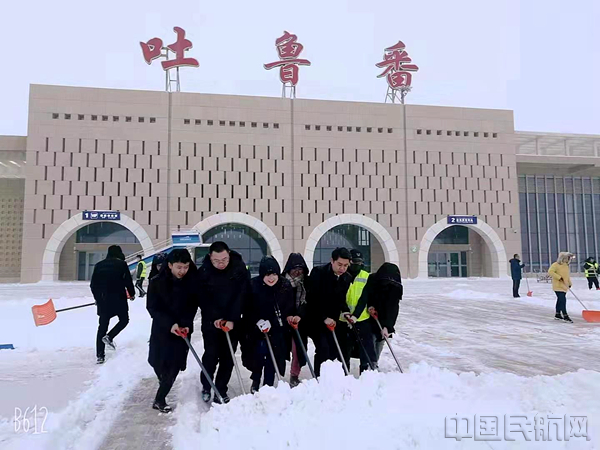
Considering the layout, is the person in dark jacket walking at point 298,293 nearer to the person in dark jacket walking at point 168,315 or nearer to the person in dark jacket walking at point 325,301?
the person in dark jacket walking at point 325,301

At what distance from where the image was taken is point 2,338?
24.2 ft

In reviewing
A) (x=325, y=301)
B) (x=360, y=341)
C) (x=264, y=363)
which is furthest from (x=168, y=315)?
(x=360, y=341)

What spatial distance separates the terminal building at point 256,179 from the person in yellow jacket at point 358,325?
76.1ft

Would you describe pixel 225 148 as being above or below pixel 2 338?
above

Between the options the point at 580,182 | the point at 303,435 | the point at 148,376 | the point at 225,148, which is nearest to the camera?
the point at 303,435

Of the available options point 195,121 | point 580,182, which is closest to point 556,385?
point 195,121

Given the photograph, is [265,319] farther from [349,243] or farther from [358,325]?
[349,243]

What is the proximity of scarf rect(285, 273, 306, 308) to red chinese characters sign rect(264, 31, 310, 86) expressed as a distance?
27144 millimetres

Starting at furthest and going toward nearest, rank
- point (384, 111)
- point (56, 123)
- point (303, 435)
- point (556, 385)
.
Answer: point (384, 111), point (56, 123), point (556, 385), point (303, 435)

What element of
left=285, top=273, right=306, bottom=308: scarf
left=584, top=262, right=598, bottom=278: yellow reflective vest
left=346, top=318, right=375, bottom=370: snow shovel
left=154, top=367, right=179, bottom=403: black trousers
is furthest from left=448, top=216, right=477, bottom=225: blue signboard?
left=154, top=367, right=179, bottom=403: black trousers

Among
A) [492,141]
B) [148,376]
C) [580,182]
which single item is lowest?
[148,376]

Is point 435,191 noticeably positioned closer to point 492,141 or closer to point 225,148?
point 492,141

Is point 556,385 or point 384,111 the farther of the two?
point 384,111

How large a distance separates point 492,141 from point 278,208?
17.6 m
